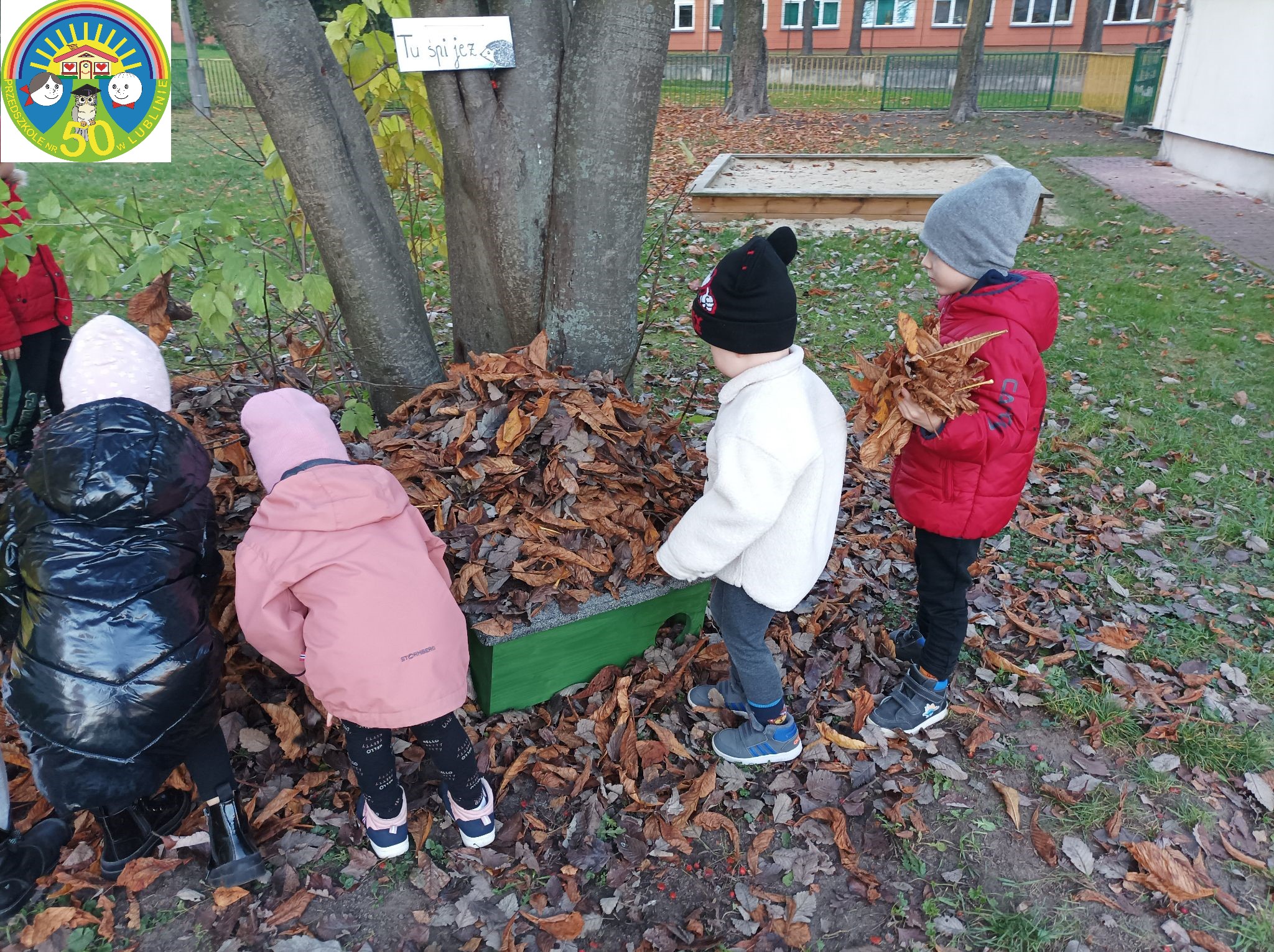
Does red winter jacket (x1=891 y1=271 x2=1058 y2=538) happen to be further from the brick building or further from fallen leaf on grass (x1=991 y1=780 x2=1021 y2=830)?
the brick building

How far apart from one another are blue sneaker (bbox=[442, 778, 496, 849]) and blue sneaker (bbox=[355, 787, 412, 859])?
16 cm

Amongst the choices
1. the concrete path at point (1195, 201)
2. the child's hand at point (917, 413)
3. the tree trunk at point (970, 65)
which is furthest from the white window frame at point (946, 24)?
the child's hand at point (917, 413)

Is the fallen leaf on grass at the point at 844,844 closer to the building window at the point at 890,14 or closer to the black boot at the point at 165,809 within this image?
the black boot at the point at 165,809

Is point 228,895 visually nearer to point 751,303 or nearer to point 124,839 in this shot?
point 124,839

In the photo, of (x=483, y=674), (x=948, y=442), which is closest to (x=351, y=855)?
(x=483, y=674)

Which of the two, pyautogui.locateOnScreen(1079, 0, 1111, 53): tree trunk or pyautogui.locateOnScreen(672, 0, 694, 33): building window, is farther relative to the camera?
pyautogui.locateOnScreen(672, 0, 694, 33): building window

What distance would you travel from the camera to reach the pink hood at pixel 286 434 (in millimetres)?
2283

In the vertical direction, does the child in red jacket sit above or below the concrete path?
above

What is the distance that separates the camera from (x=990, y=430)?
249 centimetres

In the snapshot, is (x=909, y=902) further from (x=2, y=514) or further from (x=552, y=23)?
(x=552, y=23)

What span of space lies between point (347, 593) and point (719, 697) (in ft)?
4.89

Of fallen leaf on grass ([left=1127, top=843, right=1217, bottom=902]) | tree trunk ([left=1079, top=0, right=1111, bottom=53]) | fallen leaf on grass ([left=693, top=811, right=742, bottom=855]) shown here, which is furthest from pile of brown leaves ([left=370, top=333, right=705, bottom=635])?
tree trunk ([left=1079, top=0, right=1111, bottom=53])

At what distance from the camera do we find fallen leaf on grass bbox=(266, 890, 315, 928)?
7.67ft

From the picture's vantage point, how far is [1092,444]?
506 cm
